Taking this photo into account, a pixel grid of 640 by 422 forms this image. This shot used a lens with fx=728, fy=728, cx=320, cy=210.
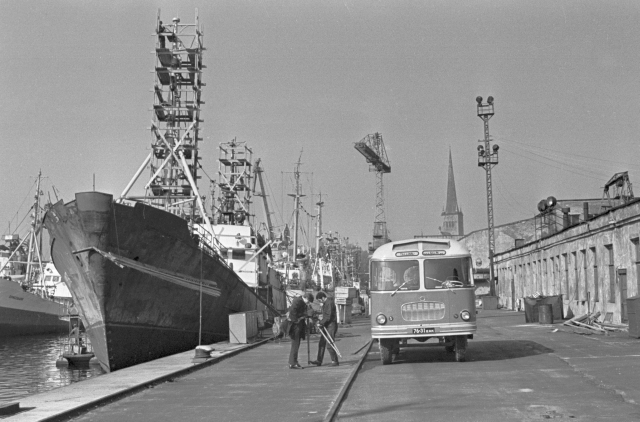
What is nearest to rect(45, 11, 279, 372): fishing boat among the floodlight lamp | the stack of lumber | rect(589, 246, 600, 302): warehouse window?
the stack of lumber

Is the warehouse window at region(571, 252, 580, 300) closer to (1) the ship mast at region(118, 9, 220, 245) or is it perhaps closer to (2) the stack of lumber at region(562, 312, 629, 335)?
(2) the stack of lumber at region(562, 312, 629, 335)

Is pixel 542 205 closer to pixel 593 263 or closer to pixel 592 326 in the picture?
pixel 593 263

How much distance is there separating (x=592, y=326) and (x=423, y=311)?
12245mm

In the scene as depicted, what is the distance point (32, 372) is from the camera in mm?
25297

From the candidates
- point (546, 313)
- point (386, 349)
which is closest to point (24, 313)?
point (546, 313)

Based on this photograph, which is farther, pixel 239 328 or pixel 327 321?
pixel 239 328

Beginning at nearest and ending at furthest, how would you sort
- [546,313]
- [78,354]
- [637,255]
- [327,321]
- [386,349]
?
[386,349]
[327,321]
[78,354]
[637,255]
[546,313]

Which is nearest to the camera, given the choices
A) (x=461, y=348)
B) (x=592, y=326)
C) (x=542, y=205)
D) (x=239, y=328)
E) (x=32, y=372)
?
(x=461, y=348)

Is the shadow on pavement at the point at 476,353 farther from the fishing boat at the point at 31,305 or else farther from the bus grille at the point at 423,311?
the fishing boat at the point at 31,305

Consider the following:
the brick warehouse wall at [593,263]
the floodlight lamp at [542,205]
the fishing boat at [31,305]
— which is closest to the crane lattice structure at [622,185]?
the brick warehouse wall at [593,263]

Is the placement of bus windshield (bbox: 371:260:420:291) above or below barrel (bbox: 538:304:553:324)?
above

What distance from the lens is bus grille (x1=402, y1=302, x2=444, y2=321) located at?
16281 mm

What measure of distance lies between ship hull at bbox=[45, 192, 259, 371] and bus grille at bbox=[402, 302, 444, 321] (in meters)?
6.41

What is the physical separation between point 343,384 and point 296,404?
2.10 meters
